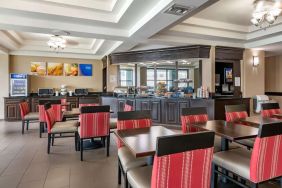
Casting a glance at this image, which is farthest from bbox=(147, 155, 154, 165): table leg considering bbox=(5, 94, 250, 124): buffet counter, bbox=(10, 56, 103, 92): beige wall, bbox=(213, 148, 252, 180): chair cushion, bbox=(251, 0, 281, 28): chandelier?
bbox=(10, 56, 103, 92): beige wall

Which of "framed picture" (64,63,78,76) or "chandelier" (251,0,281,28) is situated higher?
"chandelier" (251,0,281,28)

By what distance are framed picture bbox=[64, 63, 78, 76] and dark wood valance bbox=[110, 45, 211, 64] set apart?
1961 mm

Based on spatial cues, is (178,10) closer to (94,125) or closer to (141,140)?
(141,140)

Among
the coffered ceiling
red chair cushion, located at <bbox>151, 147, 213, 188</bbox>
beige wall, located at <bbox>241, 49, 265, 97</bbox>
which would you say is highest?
the coffered ceiling

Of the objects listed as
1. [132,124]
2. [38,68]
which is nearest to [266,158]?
[132,124]

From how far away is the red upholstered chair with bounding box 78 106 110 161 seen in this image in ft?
11.5

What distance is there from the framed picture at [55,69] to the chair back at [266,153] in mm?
Result: 8249

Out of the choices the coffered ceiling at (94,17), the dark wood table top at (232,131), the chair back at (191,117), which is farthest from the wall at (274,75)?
the dark wood table top at (232,131)

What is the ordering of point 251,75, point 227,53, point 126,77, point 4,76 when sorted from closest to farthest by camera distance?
point 227,53 < point 251,75 < point 4,76 < point 126,77

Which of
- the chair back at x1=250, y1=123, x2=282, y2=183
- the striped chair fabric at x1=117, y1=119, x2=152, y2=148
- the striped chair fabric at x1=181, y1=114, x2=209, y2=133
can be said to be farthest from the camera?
the striped chair fabric at x1=181, y1=114, x2=209, y2=133

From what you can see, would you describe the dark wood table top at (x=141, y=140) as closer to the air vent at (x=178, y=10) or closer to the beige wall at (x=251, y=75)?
the air vent at (x=178, y=10)

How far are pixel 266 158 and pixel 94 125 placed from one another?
8.86ft

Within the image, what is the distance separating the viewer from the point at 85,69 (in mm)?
8891

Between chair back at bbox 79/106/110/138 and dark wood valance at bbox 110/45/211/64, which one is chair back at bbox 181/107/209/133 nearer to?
chair back at bbox 79/106/110/138
